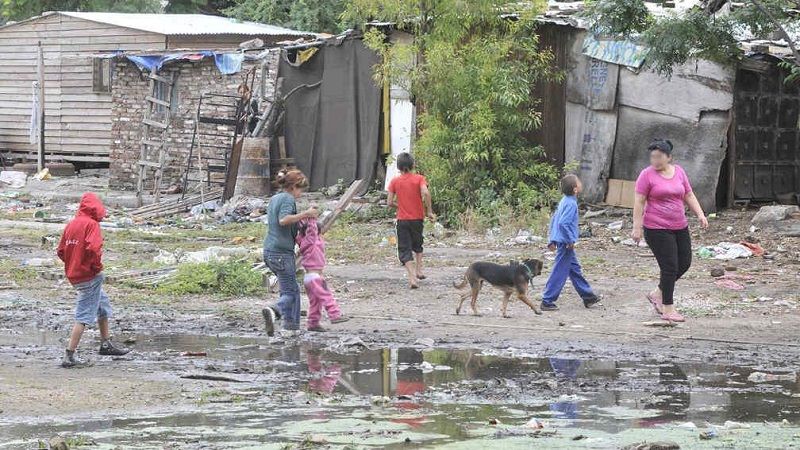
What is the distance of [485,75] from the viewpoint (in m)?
19.1

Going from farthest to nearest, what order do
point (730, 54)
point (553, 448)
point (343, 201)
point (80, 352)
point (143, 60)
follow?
point (143, 60) → point (730, 54) → point (343, 201) → point (80, 352) → point (553, 448)

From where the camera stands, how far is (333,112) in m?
24.0

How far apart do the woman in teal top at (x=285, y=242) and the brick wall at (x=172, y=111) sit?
14277 mm

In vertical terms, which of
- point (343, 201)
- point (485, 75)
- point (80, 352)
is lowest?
point (80, 352)

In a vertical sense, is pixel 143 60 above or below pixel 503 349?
above

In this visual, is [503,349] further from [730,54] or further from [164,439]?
[730,54]

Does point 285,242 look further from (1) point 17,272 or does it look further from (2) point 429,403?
(1) point 17,272

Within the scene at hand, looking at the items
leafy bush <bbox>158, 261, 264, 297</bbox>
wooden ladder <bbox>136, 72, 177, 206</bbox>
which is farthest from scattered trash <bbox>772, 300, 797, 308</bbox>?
wooden ladder <bbox>136, 72, 177, 206</bbox>

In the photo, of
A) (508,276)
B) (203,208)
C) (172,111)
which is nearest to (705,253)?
(508,276)

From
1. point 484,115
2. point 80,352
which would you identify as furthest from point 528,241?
point 80,352

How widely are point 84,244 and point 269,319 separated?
181cm

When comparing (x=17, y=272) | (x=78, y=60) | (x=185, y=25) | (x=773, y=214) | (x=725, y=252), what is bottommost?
(x=17, y=272)

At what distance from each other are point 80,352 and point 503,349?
3.42 meters

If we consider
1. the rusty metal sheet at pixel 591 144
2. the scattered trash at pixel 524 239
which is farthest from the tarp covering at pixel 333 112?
the scattered trash at pixel 524 239
